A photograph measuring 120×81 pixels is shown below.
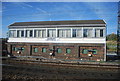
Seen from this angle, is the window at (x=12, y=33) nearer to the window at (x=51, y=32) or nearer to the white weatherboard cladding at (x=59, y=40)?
the white weatherboard cladding at (x=59, y=40)

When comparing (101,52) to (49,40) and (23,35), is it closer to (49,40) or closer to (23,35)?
(49,40)

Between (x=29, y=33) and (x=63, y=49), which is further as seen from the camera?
(x=29, y=33)

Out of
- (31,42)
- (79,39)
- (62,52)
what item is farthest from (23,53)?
(79,39)

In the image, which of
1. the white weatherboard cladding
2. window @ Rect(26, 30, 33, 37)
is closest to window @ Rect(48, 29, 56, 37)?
the white weatherboard cladding

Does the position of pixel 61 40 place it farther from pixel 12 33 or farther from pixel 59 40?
pixel 12 33

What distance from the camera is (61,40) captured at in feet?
68.4

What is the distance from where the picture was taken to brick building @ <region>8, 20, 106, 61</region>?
1930 cm

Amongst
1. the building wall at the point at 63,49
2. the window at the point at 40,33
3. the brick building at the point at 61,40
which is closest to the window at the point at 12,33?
the brick building at the point at 61,40

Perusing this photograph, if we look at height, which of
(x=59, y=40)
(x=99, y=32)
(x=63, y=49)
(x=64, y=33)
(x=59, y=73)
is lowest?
(x=59, y=73)

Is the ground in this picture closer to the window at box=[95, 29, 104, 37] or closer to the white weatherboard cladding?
the white weatherboard cladding

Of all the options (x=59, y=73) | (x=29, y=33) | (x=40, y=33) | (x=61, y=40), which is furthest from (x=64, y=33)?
(x=59, y=73)

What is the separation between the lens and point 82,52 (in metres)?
19.8

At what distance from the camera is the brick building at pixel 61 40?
19297mm

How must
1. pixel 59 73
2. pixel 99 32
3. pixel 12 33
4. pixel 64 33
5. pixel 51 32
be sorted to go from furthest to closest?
1. pixel 12 33
2. pixel 51 32
3. pixel 64 33
4. pixel 99 32
5. pixel 59 73
